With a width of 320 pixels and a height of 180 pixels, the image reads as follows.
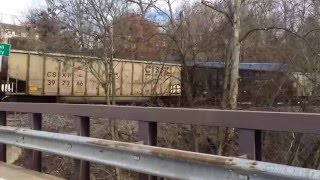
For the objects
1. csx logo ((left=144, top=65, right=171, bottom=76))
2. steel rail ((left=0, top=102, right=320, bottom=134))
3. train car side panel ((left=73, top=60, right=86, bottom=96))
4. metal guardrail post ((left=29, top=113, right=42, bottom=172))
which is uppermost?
csx logo ((left=144, top=65, right=171, bottom=76))

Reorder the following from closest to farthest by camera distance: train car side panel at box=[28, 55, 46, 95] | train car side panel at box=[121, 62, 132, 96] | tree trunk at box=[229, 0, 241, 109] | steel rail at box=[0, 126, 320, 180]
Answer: steel rail at box=[0, 126, 320, 180] < tree trunk at box=[229, 0, 241, 109] < train car side panel at box=[28, 55, 46, 95] < train car side panel at box=[121, 62, 132, 96]

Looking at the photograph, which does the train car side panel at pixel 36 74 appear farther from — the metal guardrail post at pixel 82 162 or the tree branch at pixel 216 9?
the metal guardrail post at pixel 82 162

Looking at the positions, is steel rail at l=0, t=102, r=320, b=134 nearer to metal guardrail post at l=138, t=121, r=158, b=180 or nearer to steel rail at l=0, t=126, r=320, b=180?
metal guardrail post at l=138, t=121, r=158, b=180

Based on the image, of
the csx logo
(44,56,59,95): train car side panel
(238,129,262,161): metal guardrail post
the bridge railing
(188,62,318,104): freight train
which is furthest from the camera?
(44,56,59,95): train car side panel

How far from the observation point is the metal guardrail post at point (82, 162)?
5988 millimetres

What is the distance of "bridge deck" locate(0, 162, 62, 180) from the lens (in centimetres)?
630

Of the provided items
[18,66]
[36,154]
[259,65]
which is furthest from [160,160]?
A: [259,65]

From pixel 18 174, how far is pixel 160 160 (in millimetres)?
2838

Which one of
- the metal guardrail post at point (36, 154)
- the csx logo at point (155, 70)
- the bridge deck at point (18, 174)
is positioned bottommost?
the bridge deck at point (18, 174)

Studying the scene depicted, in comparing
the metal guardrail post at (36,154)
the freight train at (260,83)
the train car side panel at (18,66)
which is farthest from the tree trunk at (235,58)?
the train car side panel at (18,66)

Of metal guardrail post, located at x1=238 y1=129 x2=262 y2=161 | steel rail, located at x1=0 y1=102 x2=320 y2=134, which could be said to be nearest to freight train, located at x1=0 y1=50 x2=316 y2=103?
steel rail, located at x1=0 y1=102 x2=320 y2=134

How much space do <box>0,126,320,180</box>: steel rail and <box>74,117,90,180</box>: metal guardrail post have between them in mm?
276

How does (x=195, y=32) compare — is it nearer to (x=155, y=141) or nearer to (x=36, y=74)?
(x=36, y=74)

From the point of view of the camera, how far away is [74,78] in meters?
26.3
